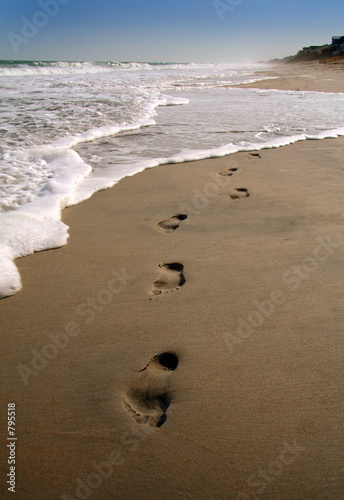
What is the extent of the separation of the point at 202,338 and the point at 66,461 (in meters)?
0.67

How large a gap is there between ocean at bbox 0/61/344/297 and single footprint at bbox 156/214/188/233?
69 cm

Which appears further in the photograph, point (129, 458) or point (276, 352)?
point (276, 352)

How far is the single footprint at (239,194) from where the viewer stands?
2.88 metres

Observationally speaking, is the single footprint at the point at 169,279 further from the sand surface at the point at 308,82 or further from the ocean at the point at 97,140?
the sand surface at the point at 308,82

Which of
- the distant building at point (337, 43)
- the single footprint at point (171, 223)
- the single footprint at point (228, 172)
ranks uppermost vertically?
the distant building at point (337, 43)

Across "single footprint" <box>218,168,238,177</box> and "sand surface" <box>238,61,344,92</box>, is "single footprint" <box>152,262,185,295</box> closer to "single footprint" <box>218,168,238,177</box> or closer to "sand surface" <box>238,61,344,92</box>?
"single footprint" <box>218,168,238,177</box>

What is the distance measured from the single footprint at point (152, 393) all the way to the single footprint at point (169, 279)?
0.46m

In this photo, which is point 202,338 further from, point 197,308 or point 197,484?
point 197,484

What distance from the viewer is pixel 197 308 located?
162 centimetres

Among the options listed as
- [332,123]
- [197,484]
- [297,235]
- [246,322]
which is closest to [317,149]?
[332,123]

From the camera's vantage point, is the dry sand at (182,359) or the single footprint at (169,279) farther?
the single footprint at (169,279)

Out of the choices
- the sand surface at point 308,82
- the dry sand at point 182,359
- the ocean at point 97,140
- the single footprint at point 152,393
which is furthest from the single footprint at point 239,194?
the sand surface at point 308,82

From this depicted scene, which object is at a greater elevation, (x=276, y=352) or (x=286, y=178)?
(x=286, y=178)

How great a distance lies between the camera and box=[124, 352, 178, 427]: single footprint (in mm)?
1168
